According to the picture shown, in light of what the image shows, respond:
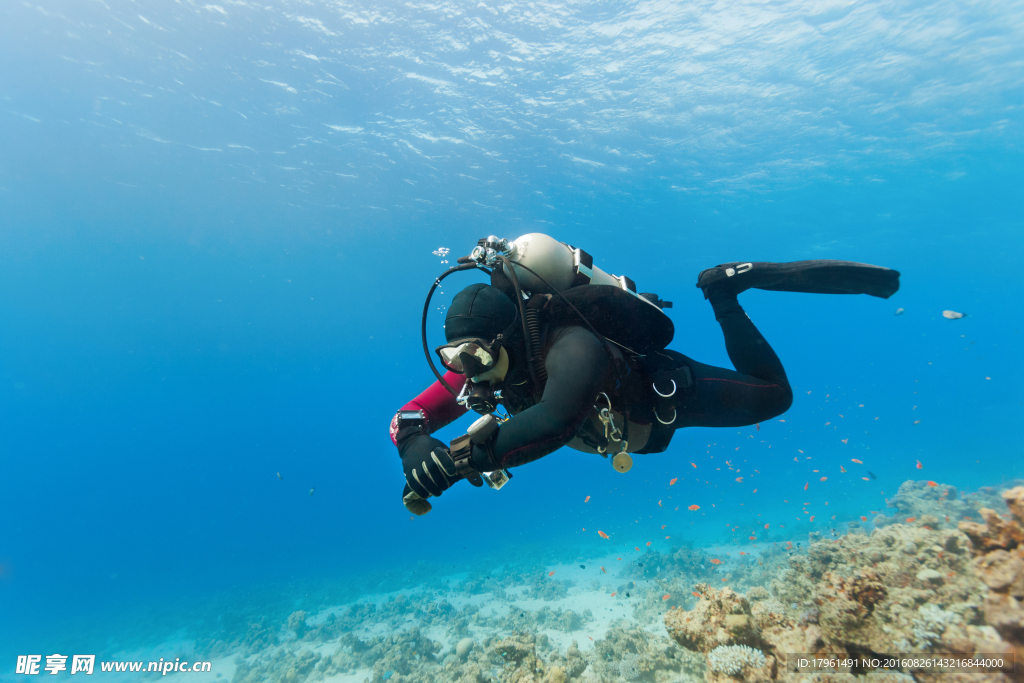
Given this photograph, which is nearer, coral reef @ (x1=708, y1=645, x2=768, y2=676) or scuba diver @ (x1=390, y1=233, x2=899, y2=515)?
scuba diver @ (x1=390, y1=233, x2=899, y2=515)

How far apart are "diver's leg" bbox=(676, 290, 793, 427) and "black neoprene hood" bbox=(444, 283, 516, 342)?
181cm

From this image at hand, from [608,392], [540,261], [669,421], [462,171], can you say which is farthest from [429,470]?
[462,171]

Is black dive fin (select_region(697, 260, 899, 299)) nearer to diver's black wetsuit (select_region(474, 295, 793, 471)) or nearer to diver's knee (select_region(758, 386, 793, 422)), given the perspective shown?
diver's black wetsuit (select_region(474, 295, 793, 471))

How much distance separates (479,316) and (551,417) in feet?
3.34

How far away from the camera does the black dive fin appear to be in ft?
11.1

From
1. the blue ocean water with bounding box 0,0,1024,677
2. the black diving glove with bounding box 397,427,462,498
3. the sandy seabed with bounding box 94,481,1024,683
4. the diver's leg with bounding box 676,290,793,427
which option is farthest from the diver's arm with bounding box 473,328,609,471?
the blue ocean water with bounding box 0,0,1024,677

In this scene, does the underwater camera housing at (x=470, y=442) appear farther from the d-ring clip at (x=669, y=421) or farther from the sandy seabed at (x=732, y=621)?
the sandy seabed at (x=732, y=621)

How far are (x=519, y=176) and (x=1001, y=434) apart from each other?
267ft

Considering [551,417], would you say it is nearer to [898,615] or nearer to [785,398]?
[785,398]

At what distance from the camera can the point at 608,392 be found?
3088 millimetres

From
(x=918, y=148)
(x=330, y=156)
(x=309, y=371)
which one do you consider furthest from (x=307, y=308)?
(x=918, y=148)

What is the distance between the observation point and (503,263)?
3.04m

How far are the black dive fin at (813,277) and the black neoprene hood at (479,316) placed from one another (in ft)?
7.57

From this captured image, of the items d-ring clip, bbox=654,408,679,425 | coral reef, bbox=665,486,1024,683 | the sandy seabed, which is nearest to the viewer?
coral reef, bbox=665,486,1024,683
